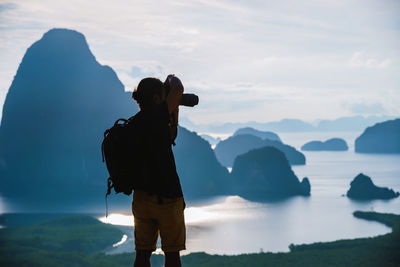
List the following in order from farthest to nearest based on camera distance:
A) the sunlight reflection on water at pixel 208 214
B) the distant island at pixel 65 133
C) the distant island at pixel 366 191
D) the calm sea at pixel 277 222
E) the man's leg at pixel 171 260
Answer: the distant island at pixel 65 133, the distant island at pixel 366 191, the sunlight reflection on water at pixel 208 214, the calm sea at pixel 277 222, the man's leg at pixel 171 260

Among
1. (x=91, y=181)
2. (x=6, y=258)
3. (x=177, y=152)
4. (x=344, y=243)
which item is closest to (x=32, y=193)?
(x=91, y=181)

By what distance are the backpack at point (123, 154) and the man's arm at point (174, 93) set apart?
261 millimetres

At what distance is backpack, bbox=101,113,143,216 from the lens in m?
2.97

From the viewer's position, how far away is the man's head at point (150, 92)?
3076 millimetres

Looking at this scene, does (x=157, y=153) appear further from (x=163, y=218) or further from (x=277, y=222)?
(x=277, y=222)

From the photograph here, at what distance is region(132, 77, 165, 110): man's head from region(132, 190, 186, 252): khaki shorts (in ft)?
2.02

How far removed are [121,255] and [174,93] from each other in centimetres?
5489

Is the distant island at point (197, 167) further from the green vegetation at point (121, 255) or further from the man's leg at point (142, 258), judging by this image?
the man's leg at point (142, 258)

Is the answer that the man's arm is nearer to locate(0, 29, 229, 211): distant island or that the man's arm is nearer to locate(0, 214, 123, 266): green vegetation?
locate(0, 214, 123, 266): green vegetation

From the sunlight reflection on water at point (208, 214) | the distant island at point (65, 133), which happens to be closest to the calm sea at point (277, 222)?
the sunlight reflection on water at point (208, 214)

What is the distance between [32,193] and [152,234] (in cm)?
14738

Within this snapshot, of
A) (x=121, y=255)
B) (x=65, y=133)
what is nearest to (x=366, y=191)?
(x=121, y=255)

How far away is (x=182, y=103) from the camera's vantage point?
128 inches

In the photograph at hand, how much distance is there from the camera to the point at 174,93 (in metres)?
3.12
